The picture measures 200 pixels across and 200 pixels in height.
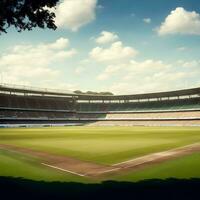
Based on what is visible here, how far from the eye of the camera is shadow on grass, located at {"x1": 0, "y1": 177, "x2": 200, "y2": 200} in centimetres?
847

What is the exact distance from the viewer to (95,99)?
104 meters

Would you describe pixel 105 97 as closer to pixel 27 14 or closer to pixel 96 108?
pixel 96 108

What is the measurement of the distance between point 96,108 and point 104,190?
315 feet

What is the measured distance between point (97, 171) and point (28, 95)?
82.7 meters

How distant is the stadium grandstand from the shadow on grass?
65.6 metres

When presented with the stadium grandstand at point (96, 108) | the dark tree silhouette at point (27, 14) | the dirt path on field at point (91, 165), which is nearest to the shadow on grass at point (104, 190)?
the dirt path on field at point (91, 165)

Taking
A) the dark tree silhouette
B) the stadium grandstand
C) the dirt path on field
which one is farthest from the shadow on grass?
the stadium grandstand

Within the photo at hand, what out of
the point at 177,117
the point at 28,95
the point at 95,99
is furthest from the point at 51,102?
the point at 177,117

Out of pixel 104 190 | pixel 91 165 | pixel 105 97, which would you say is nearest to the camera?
pixel 104 190

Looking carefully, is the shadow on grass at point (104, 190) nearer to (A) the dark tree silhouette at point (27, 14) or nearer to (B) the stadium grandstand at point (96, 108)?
(A) the dark tree silhouette at point (27, 14)

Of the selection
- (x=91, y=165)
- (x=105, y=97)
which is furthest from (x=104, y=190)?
(x=105, y=97)

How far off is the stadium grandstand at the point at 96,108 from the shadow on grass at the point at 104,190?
65589 mm

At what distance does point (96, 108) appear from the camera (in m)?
105

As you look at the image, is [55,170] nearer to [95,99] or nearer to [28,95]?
[28,95]
